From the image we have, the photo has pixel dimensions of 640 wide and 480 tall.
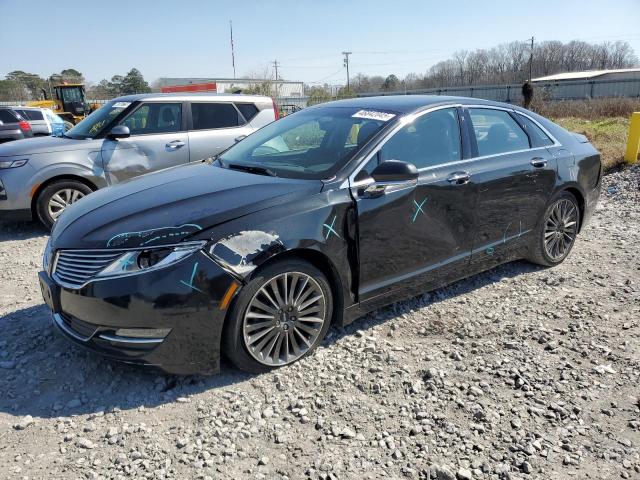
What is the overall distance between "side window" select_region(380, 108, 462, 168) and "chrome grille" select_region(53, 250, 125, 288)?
1899mm

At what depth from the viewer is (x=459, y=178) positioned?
3.86 meters

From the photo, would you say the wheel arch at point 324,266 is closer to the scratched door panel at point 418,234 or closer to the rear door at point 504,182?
the scratched door panel at point 418,234

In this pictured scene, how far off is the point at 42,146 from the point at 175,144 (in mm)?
1625

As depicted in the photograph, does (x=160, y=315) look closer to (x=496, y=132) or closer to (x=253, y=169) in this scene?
(x=253, y=169)

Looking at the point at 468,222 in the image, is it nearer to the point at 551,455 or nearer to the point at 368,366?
the point at 368,366

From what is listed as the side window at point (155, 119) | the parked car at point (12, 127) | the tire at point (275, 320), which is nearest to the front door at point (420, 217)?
the tire at point (275, 320)

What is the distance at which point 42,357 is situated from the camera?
11.1ft

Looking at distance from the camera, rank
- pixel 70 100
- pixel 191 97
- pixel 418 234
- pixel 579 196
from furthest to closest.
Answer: pixel 70 100 → pixel 191 97 → pixel 579 196 → pixel 418 234

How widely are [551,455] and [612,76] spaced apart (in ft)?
234

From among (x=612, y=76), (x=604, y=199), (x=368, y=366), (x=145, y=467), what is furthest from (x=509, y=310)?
(x=612, y=76)

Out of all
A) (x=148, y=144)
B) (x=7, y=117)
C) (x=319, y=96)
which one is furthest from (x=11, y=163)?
(x=319, y=96)

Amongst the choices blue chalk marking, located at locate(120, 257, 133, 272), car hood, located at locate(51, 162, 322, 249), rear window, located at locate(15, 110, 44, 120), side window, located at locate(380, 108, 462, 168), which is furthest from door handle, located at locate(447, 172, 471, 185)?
rear window, located at locate(15, 110, 44, 120)

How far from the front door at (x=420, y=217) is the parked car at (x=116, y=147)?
4103mm

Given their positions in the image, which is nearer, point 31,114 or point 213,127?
point 213,127
